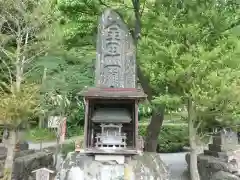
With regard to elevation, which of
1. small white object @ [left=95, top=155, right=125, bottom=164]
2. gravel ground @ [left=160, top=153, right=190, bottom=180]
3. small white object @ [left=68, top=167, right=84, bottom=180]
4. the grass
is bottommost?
gravel ground @ [left=160, top=153, right=190, bottom=180]

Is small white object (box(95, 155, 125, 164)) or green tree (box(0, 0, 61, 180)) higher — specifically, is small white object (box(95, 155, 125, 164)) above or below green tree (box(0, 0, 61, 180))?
below

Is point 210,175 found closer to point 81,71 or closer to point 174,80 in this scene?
point 174,80

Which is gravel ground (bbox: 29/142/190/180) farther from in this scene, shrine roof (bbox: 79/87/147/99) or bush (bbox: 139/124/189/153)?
shrine roof (bbox: 79/87/147/99)

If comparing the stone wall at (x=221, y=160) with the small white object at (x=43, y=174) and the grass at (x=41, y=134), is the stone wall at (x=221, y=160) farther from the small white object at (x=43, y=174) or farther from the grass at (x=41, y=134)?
the grass at (x=41, y=134)

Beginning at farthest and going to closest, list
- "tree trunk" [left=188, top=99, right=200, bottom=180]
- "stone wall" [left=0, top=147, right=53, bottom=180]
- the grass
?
the grass < "stone wall" [left=0, top=147, right=53, bottom=180] < "tree trunk" [left=188, top=99, right=200, bottom=180]

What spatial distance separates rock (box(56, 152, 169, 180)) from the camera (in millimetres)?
8148

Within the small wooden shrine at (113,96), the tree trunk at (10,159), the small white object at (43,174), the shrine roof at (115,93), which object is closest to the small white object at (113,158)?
the small wooden shrine at (113,96)

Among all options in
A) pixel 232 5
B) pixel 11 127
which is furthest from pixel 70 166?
pixel 232 5

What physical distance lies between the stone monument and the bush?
27.6ft

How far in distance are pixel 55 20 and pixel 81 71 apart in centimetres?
333

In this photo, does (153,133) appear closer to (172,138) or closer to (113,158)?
(113,158)

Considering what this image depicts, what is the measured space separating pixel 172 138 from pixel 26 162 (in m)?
10.2

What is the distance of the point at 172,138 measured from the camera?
18.3 meters

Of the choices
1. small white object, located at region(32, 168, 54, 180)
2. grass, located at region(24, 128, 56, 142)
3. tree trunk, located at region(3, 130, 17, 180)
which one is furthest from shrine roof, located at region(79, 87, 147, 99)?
grass, located at region(24, 128, 56, 142)
